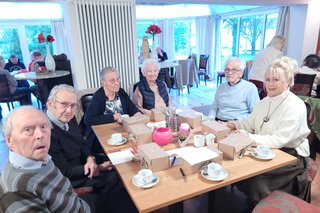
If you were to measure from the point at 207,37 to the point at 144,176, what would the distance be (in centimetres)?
748

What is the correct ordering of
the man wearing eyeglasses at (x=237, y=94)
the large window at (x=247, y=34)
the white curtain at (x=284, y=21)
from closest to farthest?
the man wearing eyeglasses at (x=237, y=94), the white curtain at (x=284, y=21), the large window at (x=247, y=34)

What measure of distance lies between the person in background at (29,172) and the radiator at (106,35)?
2358mm

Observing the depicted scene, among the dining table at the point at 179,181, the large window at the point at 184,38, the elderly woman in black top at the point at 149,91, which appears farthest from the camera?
the large window at the point at 184,38

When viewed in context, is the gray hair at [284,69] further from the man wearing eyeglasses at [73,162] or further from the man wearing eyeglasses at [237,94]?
the man wearing eyeglasses at [73,162]

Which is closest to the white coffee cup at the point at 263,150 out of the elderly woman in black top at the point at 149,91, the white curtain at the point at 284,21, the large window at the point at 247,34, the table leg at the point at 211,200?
the table leg at the point at 211,200

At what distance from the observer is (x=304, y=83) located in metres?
3.06

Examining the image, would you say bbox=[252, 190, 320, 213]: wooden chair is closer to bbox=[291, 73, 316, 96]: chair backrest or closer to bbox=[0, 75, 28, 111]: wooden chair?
bbox=[291, 73, 316, 96]: chair backrest

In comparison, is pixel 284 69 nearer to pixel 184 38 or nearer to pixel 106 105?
pixel 106 105

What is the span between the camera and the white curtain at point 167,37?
27.0 feet

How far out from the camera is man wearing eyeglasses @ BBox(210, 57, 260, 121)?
219 cm

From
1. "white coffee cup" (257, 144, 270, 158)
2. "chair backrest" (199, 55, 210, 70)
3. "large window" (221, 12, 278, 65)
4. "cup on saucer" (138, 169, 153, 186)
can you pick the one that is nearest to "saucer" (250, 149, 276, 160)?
"white coffee cup" (257, 144, 270, 158)

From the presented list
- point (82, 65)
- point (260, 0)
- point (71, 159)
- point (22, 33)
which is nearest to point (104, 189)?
point (71, 159)

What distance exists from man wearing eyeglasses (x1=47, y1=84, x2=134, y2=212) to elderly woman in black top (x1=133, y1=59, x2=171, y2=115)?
97 centimetres

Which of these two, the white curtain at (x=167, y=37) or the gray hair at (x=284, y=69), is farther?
the white curtain at (x=167, y=37)
